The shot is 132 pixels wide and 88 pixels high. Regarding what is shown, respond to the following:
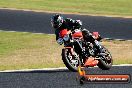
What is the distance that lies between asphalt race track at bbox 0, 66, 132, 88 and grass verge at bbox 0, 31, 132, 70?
2.11 m

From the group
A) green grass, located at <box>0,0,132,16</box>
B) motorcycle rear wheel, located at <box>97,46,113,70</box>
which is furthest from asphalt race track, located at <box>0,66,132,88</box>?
green grass, located at <box>0,0,132,16</box>

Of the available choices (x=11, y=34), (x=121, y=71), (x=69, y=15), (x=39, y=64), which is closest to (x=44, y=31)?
(x=11, y=34)

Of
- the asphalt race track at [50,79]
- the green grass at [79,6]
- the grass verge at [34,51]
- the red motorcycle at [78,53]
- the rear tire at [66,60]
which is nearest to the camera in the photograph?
the asphalt race track at [50,79]

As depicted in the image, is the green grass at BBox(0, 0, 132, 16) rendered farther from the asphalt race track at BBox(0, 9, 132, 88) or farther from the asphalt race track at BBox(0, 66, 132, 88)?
the asphalt race track at BBox(0, 66, 132, 88)

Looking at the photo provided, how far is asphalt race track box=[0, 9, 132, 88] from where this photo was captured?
1331 cm

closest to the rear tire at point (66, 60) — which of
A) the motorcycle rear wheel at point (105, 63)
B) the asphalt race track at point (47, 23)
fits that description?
the motorcycle rear wheel at point (105, 63)

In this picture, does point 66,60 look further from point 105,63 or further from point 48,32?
point 48,32

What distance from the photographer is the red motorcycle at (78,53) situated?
14055 mm

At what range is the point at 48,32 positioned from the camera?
27188 mm

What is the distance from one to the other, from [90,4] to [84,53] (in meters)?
24.1

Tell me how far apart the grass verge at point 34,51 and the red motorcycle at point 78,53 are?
2.74 meters

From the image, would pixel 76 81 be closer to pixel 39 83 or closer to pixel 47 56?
pixel 39 83

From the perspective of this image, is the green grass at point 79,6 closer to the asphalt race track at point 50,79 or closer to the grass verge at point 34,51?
the grass verge at point 34,51

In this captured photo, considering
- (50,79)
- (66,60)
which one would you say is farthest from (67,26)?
(50,79)
